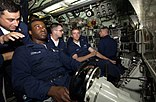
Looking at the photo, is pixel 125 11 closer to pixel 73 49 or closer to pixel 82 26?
pixel 82 26

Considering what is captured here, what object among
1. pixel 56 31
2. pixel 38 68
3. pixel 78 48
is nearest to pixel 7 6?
pixel 38 68

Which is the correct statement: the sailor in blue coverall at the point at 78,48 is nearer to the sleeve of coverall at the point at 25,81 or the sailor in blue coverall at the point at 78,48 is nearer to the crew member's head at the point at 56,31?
the crew member's head at the point at 56,31

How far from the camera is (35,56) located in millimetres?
2104

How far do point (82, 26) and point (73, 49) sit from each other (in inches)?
110

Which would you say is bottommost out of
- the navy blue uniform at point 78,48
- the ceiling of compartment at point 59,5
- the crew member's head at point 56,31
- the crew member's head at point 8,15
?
the navy blue uniform at point 78,48

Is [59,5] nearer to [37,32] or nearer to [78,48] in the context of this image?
[78,48]

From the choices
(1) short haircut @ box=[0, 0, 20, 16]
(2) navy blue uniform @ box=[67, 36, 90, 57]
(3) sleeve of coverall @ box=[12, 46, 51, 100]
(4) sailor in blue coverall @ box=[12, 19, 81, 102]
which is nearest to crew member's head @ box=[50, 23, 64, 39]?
(2) navy blue uniform @ box=[67, 36, 90, 57]

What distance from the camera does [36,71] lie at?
2096 millimetres

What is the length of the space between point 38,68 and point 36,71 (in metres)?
0.04

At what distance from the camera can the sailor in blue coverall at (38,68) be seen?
179 cm

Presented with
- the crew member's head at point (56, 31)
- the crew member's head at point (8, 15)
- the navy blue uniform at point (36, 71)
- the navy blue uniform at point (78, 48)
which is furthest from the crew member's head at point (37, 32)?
the navy blue uniform at point (78, 48)

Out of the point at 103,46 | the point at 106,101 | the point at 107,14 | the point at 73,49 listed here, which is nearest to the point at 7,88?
the point at 106,101

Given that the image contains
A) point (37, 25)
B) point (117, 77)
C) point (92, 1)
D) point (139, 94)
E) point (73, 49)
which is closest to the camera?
point (37, 25)

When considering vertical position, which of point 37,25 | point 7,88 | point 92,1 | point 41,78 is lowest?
point 7,88
